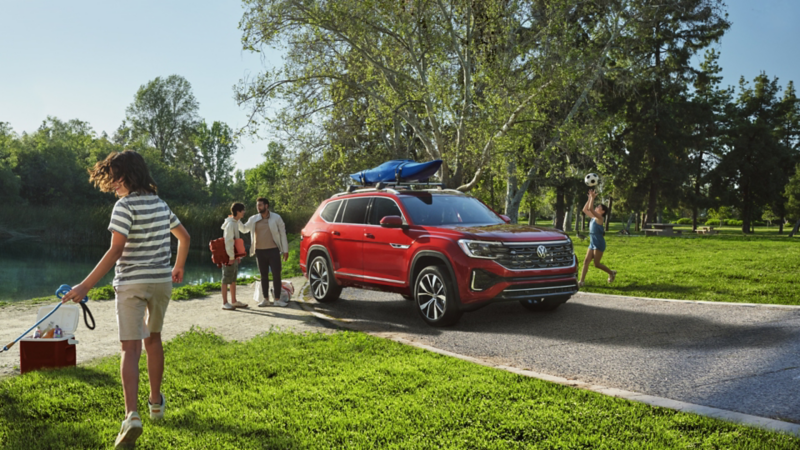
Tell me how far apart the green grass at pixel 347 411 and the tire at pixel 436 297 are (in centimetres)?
213

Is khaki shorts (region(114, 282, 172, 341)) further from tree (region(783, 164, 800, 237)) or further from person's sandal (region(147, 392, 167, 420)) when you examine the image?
tree (region(783, 164, 800, 237))

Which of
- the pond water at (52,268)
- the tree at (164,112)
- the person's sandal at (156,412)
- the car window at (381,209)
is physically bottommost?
the pond water at (52,268)

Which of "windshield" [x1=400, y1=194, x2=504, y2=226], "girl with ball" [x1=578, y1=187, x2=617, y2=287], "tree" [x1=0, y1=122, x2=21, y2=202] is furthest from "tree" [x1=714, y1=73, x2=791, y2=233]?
"tree" [x1=0, y1=122, x2=21, y2=202]

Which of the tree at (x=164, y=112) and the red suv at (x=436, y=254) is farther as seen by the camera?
the tree at (x=164, y=112)

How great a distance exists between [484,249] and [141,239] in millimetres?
5233

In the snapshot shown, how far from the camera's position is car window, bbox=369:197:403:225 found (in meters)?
10.2

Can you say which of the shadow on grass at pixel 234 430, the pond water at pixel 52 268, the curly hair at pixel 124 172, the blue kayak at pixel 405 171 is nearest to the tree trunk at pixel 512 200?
the pond water at pixel 52 268

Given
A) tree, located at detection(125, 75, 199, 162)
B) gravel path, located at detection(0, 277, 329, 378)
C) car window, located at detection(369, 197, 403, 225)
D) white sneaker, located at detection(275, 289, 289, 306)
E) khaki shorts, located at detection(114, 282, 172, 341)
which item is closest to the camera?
khaki shorts, located at detection(114, 282, 172, 341)

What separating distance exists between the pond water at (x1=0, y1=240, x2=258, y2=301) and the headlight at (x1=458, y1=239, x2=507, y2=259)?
1516 centimetres

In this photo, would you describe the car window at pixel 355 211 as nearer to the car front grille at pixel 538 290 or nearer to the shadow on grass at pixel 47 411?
the car front grille at pixel 538 290

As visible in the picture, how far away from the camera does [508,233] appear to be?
29.6 feet

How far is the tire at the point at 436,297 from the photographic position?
8.80 m

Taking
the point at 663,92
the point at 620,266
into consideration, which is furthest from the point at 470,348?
the point at 663,92

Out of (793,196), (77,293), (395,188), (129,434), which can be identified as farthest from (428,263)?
(793,196)
